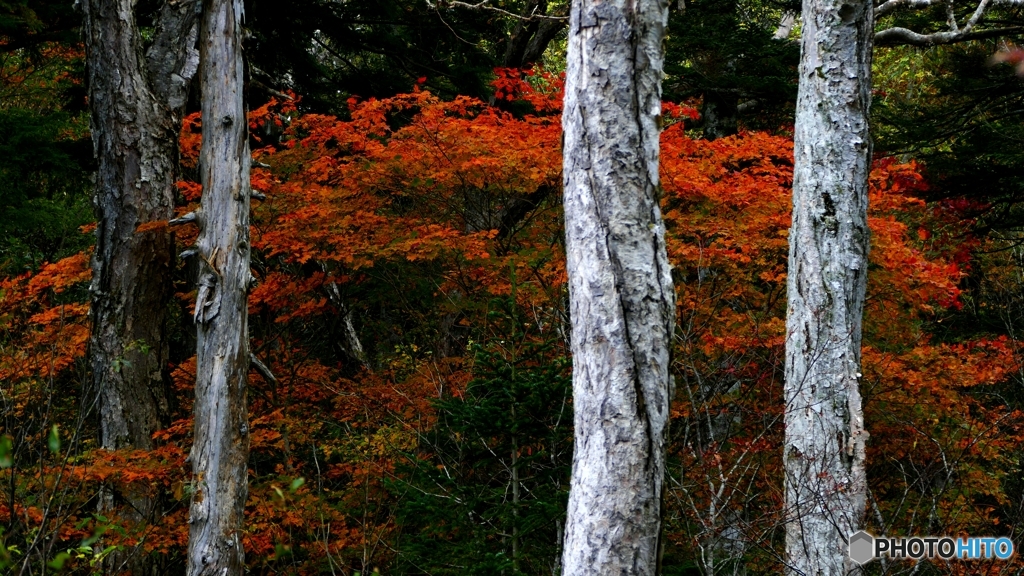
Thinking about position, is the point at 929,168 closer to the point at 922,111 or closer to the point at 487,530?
the point at 922,111


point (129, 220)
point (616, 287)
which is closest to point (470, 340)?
point (129, 220)

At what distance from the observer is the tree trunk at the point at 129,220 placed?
7770mm

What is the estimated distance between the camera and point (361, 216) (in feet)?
27.1

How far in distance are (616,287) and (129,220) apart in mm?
6503

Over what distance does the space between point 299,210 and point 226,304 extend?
5.22 feet

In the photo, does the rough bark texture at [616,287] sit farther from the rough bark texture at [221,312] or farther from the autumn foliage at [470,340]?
the rough bark texture at [221,312]

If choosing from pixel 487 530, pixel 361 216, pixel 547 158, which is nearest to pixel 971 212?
pixel 547 158

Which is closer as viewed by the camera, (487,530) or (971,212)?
(487,530)

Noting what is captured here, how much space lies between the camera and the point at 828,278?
5.24 meters

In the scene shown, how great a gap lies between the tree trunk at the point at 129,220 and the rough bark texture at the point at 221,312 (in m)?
0.90

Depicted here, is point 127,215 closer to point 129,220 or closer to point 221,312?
point 129,220

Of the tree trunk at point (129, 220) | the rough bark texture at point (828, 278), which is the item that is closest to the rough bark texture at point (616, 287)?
the rough bark texture at point (828, 278)

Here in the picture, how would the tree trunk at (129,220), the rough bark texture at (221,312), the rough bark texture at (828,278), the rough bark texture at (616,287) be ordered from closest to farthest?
the rough bark texture at (616,287)
the rough bark texture at (828,278)
the rough bark texture at (221,312)
the tree trunk at (129,220)

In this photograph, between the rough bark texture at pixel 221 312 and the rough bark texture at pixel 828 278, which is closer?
the rough bark texture at pixel 828 278
